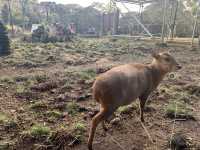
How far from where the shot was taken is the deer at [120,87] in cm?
376

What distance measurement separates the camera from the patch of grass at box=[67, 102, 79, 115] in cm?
529

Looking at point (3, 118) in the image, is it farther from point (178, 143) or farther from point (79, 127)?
point (178, 143)

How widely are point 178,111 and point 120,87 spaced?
1965 millimetres

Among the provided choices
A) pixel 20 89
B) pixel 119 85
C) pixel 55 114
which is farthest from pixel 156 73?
pixel 20 89

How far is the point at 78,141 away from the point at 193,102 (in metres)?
3.23

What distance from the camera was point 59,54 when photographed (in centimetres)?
1326

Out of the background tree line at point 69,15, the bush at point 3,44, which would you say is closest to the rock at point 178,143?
the bush at point 3,44

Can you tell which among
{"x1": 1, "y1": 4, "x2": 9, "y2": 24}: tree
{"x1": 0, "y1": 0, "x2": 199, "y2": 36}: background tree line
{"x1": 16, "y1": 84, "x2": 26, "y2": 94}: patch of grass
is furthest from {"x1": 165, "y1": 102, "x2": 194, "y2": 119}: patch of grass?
{"x1": 1, "y1": 4, "x2": 9, "y2": 24}: tree

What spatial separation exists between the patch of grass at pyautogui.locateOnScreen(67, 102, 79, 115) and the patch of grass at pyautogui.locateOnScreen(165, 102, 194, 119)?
5.74 ft

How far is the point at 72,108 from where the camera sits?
5.44 metres

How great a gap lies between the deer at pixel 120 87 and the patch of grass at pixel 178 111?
61 centimetres

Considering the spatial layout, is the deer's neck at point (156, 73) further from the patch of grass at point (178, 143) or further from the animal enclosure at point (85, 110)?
the patch of grass at point (178, 143)

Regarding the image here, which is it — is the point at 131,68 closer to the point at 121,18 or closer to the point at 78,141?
the point at 78,141

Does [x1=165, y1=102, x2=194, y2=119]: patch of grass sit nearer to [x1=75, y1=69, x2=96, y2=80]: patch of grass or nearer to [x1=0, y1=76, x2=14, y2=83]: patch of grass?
[x1=75, y1=69, x2=96, y2=80]: patch of grass
